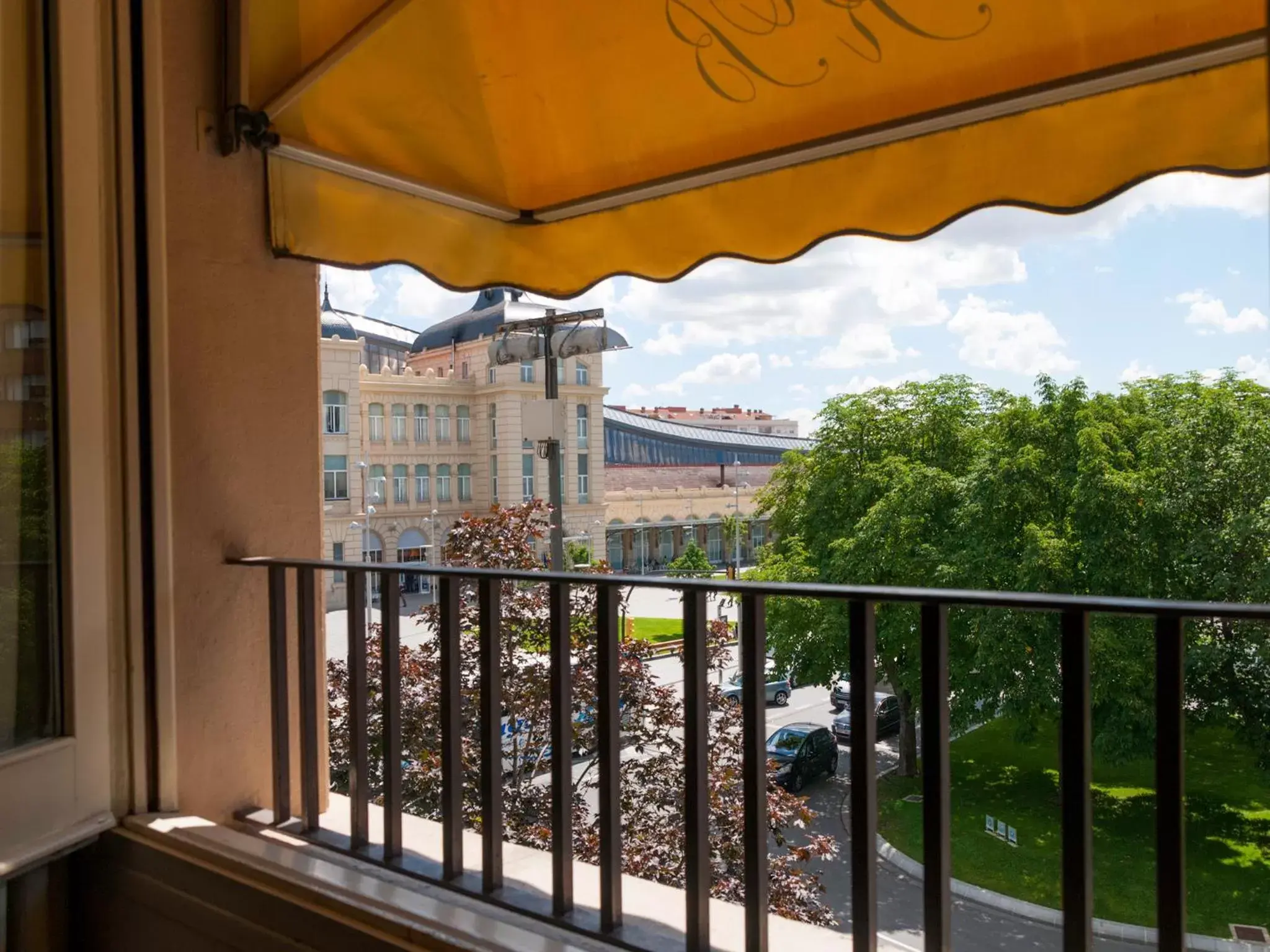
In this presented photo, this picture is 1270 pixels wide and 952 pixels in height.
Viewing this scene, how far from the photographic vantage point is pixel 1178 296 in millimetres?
20109

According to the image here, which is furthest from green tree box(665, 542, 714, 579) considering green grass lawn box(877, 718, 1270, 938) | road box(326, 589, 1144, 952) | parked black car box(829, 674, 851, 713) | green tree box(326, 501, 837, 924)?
green grass lawn box(877, 718, 1270, 938)

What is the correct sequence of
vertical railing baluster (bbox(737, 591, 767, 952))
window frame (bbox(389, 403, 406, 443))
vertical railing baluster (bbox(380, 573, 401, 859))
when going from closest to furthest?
vertical railing baluster (bbox(737, 591, 767, 952)) → vertical railing baluster (bbox(380, 573, 401, 859)) → window frame (bbox(389, 403, 406, 443))

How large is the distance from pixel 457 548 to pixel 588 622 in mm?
952

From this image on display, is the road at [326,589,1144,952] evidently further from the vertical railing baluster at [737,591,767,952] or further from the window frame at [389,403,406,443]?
the window frame at [389,403,406,443]

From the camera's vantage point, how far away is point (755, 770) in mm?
1326

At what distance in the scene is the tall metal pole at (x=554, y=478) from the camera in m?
5.57

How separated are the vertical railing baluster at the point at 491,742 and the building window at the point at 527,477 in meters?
4.06

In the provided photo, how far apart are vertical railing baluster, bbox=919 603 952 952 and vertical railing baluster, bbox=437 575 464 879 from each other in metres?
0.81

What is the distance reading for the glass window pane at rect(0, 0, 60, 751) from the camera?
1571 mm

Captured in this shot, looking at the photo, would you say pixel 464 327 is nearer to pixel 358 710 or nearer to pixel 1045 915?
pixel 358 710

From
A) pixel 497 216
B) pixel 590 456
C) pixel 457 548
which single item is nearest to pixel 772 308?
pixel 590 456

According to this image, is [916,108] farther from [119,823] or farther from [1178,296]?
[1178,296]

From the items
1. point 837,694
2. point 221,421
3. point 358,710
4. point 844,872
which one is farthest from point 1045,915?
point 221,421

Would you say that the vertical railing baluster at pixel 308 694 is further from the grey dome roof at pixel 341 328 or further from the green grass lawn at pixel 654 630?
the grey dome roof at pixel 341 328
